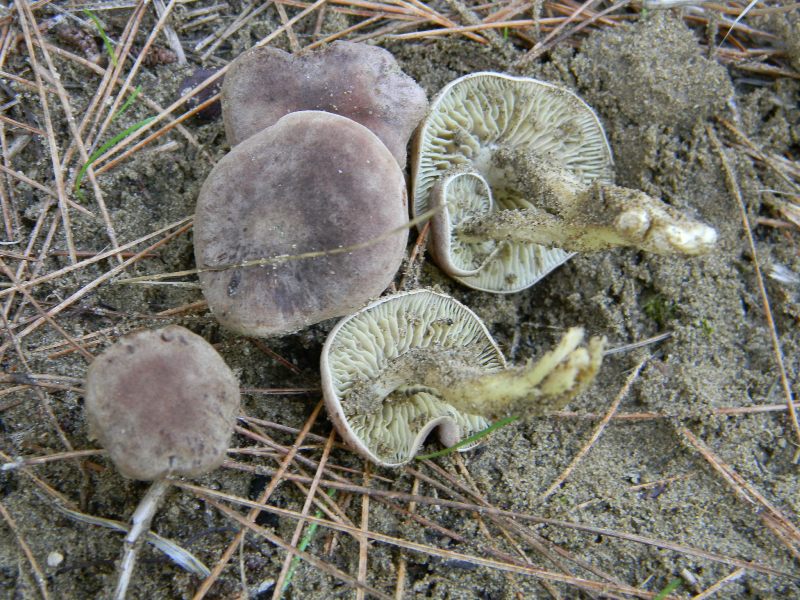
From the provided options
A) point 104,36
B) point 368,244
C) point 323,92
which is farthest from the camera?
point 104,36

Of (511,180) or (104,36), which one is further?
(511,180)

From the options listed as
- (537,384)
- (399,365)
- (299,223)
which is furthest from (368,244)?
(537,384)

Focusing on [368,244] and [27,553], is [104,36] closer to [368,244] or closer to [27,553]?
[368,244]

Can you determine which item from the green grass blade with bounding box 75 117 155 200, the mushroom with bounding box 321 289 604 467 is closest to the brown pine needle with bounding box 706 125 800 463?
the mushroom with bounding box 321 289 604 467

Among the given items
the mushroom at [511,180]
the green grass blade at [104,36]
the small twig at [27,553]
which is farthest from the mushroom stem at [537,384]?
the green grass blade at [104,36]

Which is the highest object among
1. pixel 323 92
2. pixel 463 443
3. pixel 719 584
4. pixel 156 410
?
pixel 323 92

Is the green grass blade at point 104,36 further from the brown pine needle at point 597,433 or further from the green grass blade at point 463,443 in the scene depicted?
the brown pine needle at point 597,433

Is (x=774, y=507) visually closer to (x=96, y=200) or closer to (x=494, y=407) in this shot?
(x=494, y=407)

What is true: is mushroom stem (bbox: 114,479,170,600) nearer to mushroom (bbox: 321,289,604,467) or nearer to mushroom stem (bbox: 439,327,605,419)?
mushroom (bbox: 321,289,604,467)
